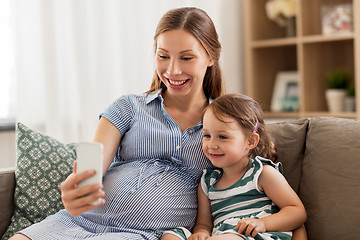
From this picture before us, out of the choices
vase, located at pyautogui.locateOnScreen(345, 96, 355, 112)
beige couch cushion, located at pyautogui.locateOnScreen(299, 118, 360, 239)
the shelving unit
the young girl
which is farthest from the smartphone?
vase, located at pyautogui.locateOnScreen(345, 96, 355, 112)

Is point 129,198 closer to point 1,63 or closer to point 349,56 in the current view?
point 1,63

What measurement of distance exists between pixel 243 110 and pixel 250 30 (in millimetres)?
2173

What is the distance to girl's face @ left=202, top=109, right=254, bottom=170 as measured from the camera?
159 centimetres

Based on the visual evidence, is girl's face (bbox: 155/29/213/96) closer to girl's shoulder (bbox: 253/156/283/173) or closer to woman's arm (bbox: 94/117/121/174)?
woman's arm (bbox: 94/117/121/174)

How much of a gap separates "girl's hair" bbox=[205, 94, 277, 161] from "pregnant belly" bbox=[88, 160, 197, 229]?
257 mm

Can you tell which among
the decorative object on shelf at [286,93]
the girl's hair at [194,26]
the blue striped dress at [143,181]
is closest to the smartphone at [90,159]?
the blue striped dress at [143,181]

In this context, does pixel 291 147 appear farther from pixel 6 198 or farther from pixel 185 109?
pixel 6 198

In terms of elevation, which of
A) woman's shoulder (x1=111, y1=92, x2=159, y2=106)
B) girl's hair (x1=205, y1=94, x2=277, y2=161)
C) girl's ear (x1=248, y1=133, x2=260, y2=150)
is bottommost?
girl's ear (x1=248, y1=133, x2=260, y2=150)

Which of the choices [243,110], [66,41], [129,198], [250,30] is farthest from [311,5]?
[129,198]

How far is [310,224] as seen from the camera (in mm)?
1677

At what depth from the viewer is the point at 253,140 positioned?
5.41 ft

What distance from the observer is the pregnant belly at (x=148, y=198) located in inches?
63.1

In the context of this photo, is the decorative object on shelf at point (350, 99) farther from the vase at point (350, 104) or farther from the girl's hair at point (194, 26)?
the girl's hair at point (194, 26)

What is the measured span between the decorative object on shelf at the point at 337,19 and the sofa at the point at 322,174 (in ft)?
5.26
